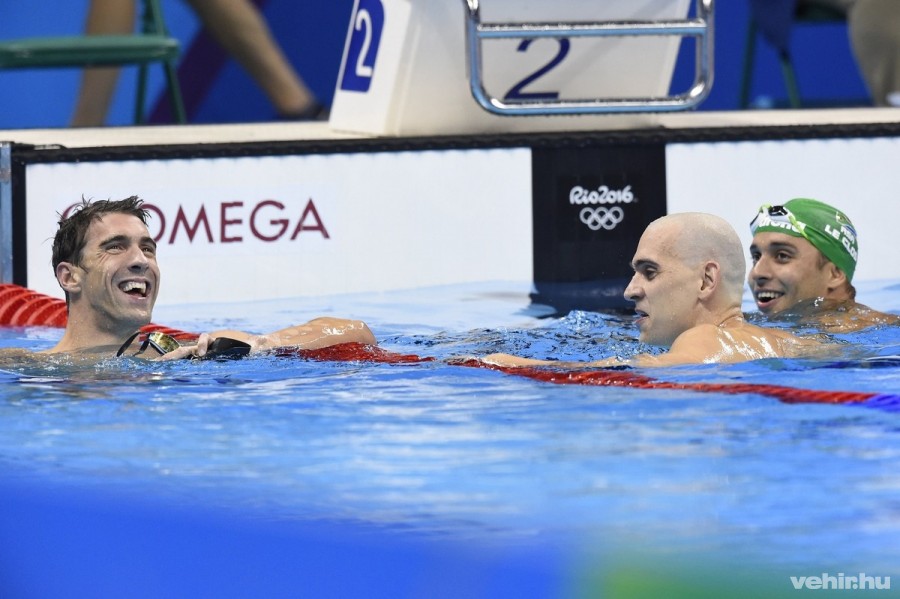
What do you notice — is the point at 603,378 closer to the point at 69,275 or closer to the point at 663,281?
the point at 663,281

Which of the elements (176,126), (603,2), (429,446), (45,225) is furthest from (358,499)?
(176,126)

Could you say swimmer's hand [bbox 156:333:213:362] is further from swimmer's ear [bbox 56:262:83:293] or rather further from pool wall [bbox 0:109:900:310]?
pool wall [bbox 0:109:900:310]

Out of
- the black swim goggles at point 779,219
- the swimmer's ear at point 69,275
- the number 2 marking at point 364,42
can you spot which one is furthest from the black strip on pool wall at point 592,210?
the swimmer's ear at point 69,275

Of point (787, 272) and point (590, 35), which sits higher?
point (590, 35)

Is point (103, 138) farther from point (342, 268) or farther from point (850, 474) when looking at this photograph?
point (850, 474)

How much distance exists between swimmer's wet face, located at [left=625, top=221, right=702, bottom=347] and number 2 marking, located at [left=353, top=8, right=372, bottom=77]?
2.55 metres

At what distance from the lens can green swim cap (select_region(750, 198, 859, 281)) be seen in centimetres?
504

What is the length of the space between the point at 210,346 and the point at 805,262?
1.99 metres

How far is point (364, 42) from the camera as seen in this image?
663 cm

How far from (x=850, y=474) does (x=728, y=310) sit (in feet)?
4.19

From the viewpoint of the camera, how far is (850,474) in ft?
10.1

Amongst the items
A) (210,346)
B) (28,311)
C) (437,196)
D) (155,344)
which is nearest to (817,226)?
(437,196)

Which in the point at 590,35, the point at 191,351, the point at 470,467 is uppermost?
the point at 590,35

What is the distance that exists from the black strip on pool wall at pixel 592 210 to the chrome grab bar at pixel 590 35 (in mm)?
238
